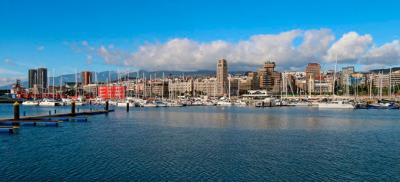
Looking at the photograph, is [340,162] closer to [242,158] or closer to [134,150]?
[242,158]

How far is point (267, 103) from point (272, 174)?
504 feet

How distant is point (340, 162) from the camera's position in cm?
3466

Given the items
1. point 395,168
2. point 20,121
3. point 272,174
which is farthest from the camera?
point 20,121

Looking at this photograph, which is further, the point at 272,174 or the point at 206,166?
the point at 206,166

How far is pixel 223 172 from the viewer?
3036 centimetres

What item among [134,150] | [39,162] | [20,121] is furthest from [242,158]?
[20,121]

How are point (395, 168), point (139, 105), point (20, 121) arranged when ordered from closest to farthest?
point (395, 168) < point (20, 121) < point (139, 105)

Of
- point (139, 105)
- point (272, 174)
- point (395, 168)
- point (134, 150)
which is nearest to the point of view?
point (272, 174)

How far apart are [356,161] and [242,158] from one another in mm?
9064

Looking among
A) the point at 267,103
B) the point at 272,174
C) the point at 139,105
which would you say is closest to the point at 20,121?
the point at 272,174

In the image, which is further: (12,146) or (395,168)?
(12,146)

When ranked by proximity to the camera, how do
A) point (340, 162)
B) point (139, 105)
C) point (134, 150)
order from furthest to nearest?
1. point (139, 105)
2. point (134, 150)
3. point (340, 162)

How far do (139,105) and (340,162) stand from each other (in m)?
134

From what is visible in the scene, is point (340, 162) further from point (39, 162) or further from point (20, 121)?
point (20, 121)
